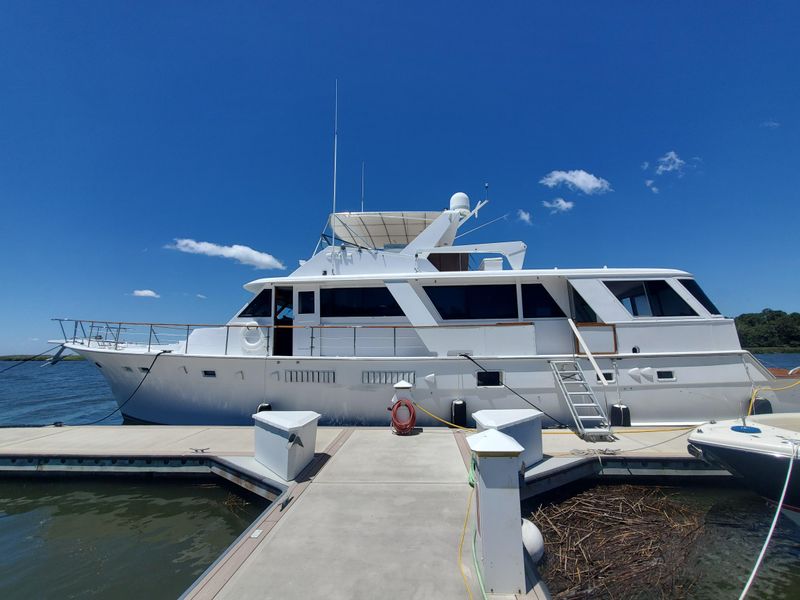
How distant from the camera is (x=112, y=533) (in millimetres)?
4137

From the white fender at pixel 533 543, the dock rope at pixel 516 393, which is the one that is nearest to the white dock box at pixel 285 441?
the white fender at pixel 533 543

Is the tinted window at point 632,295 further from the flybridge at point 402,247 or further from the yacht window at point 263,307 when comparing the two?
the yacht window at point 263,307

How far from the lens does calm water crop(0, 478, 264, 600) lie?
10.8 ft

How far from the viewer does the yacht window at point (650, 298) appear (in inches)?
292

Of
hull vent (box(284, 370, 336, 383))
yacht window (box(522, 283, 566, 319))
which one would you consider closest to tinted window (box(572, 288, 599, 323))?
yacht window (box(522, 283, 566, 319))

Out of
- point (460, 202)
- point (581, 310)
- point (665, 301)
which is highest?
point (460, 202)

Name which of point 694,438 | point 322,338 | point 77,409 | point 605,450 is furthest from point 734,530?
point 77,409

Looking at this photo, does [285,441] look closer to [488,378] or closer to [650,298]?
[488,378]

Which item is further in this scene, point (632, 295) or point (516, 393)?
point (632, 295)

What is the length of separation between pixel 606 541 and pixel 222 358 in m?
6.75

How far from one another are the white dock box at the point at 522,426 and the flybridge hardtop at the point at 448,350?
1902mm

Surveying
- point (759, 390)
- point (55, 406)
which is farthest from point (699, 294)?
point (55, 406)

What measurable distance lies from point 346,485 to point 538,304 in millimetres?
5557

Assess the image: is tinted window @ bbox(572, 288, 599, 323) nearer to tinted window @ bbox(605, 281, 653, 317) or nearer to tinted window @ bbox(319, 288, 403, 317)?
tinted window @ bbox(605, 281, 653, 317)
